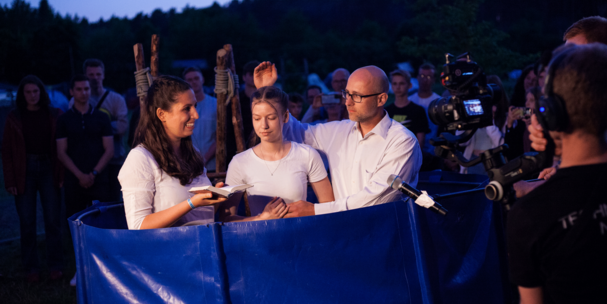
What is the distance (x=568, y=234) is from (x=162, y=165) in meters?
2.43

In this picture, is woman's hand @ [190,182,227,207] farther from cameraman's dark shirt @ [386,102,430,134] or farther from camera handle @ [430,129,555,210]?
cameraman's dark shirt @ [386,102,430,134]

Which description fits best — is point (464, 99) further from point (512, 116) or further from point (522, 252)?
point (512, 116)

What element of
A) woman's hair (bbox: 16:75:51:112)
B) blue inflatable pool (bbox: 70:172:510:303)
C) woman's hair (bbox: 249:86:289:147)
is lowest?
blue inflatable pool (bbox: 70:172:510:303)

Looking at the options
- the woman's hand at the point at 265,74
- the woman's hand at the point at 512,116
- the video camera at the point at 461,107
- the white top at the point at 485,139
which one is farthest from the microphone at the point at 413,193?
the white top at the point at 485,139

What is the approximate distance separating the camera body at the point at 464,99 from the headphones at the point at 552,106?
28.8 inches

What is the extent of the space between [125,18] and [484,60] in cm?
9531

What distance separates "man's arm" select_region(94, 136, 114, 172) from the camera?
21.3 ft

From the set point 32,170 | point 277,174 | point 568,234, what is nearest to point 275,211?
point 277,174

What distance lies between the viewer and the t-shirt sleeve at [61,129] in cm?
637

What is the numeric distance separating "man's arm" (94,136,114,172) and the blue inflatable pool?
3.28m

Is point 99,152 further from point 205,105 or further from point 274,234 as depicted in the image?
point 274,234

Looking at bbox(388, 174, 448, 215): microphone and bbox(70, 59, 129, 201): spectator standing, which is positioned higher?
bbox(70, 59, 129, 201): spectator standing

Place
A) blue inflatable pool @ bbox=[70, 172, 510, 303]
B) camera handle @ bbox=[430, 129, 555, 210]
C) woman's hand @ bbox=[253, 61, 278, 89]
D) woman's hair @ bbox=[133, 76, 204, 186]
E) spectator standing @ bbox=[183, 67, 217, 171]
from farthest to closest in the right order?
spectator standing @ bbox=[183, 67, 217, 171], woman's hand @ bbox=[253, 61, 278, 89], woman's hair @ bbox=[133, 76, 204, 186], blue inflatable pool @ bbox=[70, 172, 510, 303], camera handle @ bbox=[430, 129, 555, 210]

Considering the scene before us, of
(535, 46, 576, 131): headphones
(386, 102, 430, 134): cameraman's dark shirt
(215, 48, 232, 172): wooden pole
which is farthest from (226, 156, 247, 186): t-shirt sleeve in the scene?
(386, 102, 430, 134): cameraman's dark shirt
